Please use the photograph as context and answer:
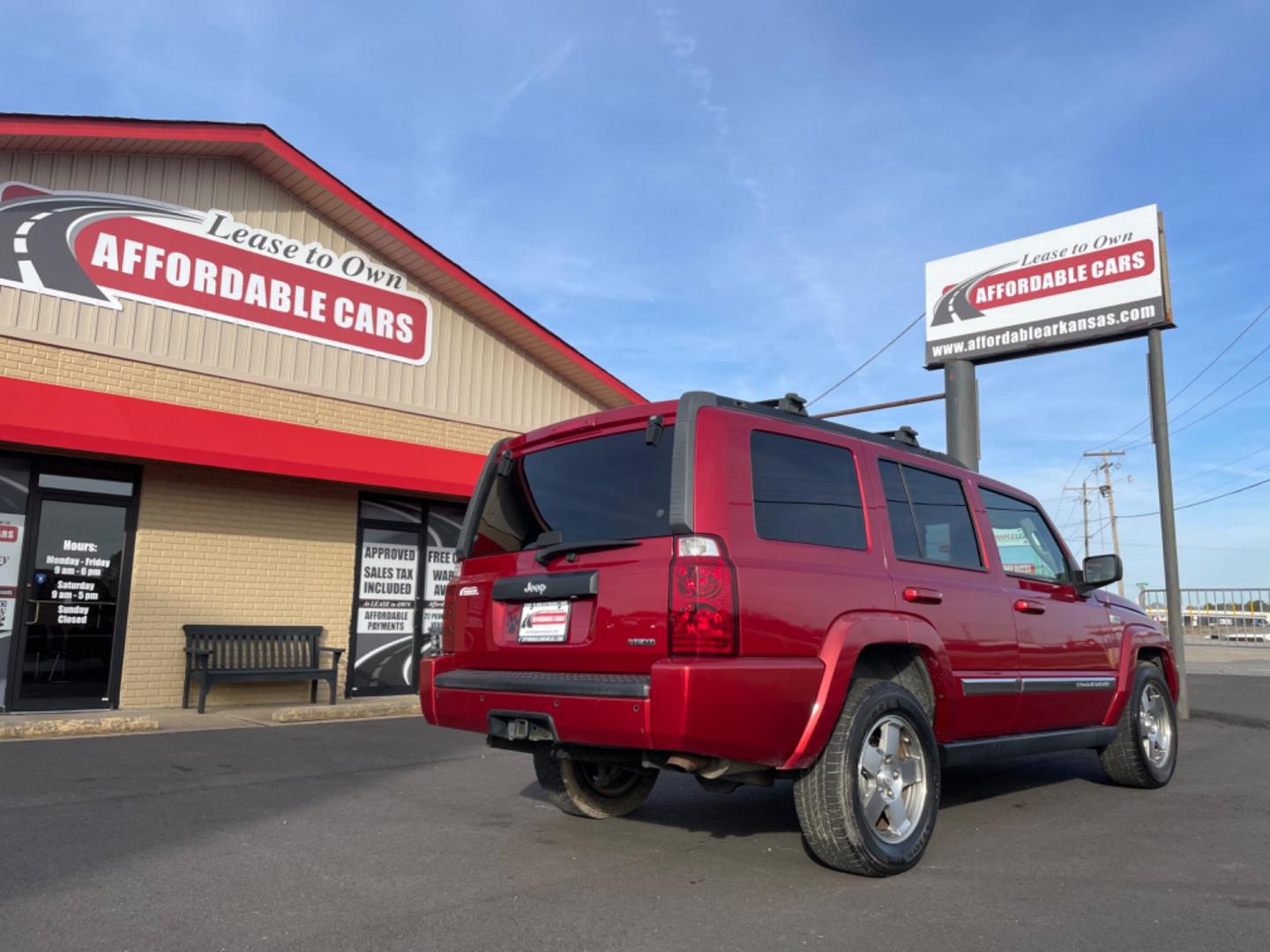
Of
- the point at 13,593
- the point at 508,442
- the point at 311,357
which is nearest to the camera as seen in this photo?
the point at 508,442

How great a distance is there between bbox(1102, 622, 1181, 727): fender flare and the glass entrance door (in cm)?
988

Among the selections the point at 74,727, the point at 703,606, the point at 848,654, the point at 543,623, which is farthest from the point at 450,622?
the point at 74,727

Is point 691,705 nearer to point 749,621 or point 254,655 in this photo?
point 749,621

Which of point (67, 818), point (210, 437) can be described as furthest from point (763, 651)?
point (210, 437)

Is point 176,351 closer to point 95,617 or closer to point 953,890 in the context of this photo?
point 95,617

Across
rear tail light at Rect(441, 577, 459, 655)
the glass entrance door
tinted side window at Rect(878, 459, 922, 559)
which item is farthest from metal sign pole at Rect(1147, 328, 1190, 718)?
the glass entrance door

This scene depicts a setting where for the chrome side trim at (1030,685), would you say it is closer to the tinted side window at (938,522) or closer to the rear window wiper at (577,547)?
the tinted side window at (938,522)

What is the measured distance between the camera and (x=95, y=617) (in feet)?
36.0

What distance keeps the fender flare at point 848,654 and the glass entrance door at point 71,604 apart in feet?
30.9

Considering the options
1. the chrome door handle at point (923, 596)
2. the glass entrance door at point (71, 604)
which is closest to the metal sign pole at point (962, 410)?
the chrome door handle at point (923, 596)

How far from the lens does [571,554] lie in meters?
4.44

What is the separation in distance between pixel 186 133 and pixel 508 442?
8686 mm

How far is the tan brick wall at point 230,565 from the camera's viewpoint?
1123 cm

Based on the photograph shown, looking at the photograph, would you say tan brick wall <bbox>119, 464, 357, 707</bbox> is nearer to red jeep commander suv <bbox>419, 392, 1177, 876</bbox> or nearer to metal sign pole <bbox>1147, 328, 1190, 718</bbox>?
red jeep commander suv <bbox>419, 392, 1177, 876</bbox>
